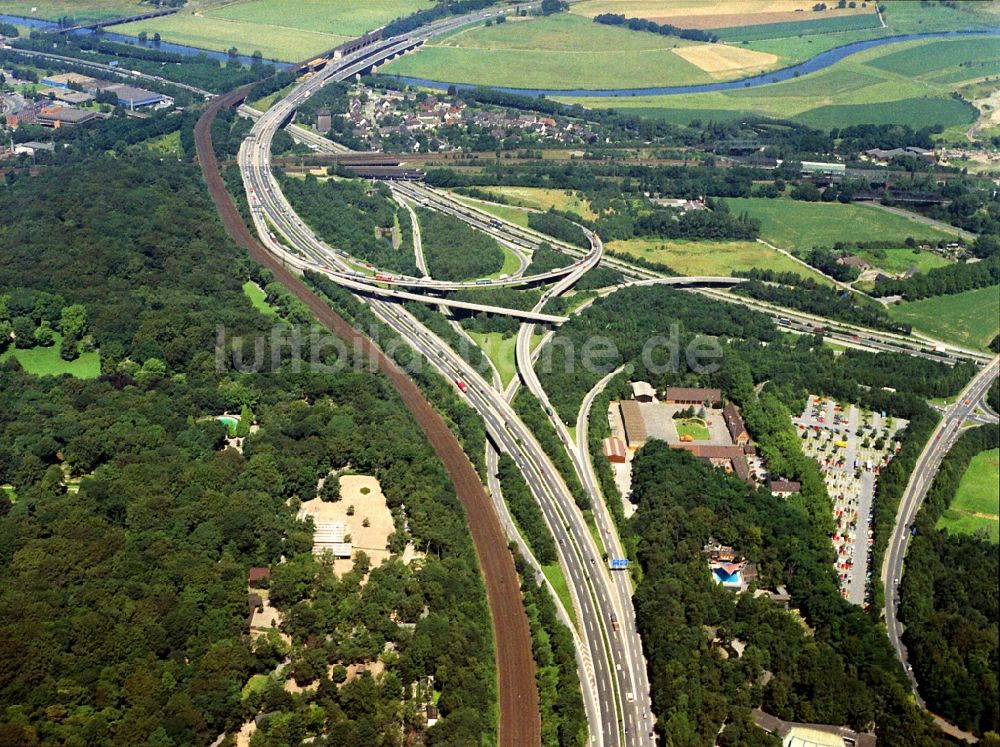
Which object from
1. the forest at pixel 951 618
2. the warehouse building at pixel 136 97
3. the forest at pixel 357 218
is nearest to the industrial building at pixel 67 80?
the warehouse building at pixel 136 97

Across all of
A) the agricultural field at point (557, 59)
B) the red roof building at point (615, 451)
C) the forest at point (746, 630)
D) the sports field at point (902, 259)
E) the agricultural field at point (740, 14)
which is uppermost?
the agricultural field at point (740, 14)

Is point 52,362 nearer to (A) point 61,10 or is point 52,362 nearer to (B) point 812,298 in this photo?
(B) point 812,298

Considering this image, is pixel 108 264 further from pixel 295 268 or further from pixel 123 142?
pixel 123 142

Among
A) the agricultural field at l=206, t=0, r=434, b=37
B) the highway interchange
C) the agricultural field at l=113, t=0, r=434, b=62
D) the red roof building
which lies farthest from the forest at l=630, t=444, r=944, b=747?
the agricultural field at l=206, t=0, r=434, b=37

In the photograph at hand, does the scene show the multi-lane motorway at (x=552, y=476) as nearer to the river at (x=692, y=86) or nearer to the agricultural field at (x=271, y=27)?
the river at (x=692, y=86)

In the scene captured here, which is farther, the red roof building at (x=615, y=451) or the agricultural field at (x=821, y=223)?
the agricultural field at (x=821, y=223)

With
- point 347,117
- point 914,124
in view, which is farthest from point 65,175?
point 914,124

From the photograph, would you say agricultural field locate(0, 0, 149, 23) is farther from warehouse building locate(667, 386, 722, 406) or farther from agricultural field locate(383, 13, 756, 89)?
warehouse building locate(667, 386, 722, 406)
